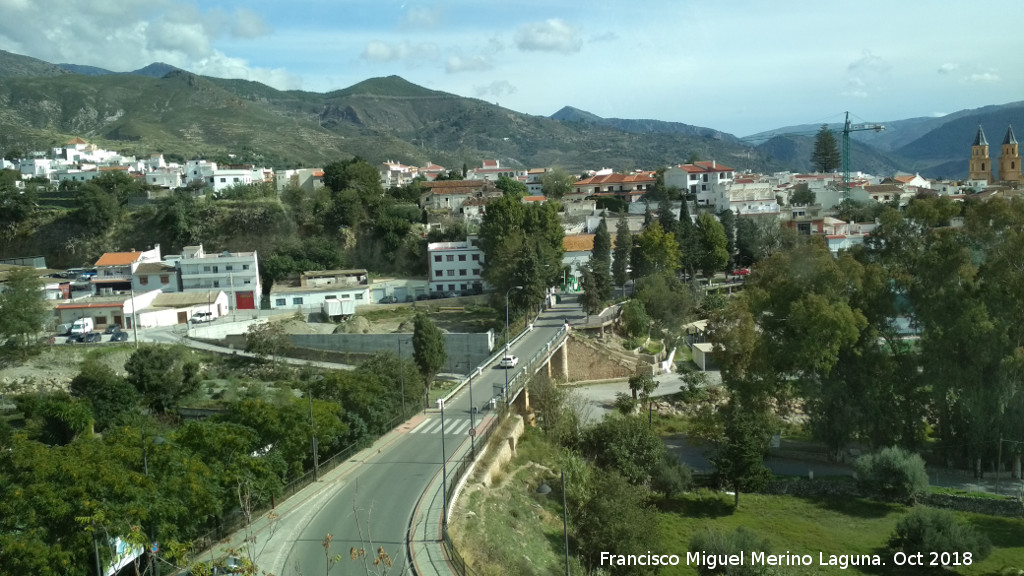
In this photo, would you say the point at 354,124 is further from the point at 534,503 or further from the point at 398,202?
the point at 534,503

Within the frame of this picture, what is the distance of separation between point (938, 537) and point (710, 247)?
28.1 m

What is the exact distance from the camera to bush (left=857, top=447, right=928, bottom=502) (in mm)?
20359

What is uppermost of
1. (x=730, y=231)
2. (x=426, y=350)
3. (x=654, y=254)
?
(x=730, y=231)

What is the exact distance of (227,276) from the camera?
136 ft

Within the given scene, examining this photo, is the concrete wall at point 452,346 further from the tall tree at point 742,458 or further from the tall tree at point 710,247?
the tall tree at point 710,247

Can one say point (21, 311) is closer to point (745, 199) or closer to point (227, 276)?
point (227, 276)

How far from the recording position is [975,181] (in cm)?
7094

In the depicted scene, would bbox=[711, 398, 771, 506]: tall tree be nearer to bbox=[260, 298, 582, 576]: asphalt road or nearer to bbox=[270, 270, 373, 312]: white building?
bbox=[260, 298, 582, 576]: asphalt road

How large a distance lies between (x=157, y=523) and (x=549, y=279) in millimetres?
26772

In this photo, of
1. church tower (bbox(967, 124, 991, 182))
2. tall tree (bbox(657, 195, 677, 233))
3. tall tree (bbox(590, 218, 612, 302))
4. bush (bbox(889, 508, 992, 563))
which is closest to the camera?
bush (bbox(889, 508, 992, 563))

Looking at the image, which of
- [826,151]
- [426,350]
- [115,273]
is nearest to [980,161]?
[826,151]

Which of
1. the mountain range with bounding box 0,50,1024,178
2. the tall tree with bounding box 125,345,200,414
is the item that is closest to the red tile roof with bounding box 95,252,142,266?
the tall tree with bounding box 125,345,200,414

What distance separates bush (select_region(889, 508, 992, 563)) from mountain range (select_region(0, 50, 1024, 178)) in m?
73.2

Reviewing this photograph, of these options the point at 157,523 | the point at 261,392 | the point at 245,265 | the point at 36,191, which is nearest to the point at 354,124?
the point at 36,191
